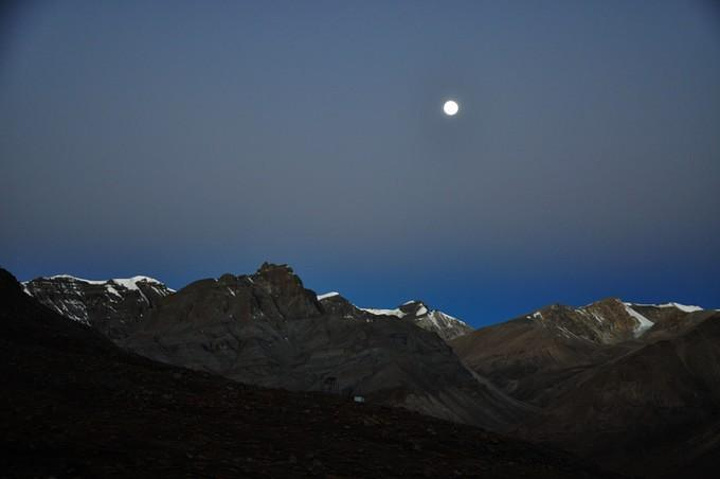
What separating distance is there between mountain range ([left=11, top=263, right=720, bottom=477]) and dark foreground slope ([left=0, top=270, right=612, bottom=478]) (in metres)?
68.1

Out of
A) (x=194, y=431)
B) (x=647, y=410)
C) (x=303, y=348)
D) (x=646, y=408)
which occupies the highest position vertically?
(x=303, y=348)

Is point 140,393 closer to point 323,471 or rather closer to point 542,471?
point 323,471

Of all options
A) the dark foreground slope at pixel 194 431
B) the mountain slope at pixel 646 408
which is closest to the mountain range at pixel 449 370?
the mountain slope at pixel 646 408

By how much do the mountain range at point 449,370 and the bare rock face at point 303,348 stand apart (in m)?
0.35

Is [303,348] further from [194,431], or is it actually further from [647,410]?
[194,431]

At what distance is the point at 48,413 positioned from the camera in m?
16.8

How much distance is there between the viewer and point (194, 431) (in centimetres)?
1750

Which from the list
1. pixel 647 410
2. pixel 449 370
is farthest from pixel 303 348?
pixel 647 410

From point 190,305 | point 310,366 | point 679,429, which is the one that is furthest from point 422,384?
point 190,305

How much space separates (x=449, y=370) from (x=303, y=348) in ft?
110

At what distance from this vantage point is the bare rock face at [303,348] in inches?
5487

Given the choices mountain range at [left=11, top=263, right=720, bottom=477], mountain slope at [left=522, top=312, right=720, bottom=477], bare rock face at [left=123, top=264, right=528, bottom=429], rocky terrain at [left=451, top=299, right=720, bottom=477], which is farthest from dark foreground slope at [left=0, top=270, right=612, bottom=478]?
bare rock face at [left=123, top=264, right=528, bottom=429]

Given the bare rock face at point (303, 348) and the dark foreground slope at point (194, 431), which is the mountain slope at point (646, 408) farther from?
the dark foreground slope at point (194, 431)

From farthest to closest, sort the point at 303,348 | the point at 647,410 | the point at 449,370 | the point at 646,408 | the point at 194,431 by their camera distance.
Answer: the point at 303,348, the point at 449,370, the point at 646,408, the point at 647,410, the point at 194,431
